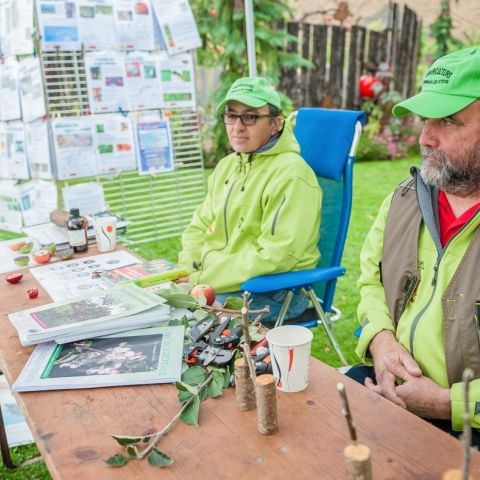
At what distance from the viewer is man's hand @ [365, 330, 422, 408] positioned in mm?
1626

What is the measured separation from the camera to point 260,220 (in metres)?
2.64

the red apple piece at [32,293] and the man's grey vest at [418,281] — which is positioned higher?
the man's grey vest at [418,281]

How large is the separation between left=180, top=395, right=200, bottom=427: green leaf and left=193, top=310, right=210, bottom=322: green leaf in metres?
0.40

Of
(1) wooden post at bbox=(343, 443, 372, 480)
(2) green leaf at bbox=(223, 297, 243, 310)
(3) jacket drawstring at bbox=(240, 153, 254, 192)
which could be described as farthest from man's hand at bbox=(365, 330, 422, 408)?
(3) jacket drawstring at bbox=(240, 153, 254, 192)

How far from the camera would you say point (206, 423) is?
4.07ft

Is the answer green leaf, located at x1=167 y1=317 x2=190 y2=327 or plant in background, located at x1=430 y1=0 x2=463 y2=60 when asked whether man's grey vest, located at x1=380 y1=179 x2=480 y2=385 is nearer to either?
green leaf, located at x1=167 y1=317 x2=190 y2=327

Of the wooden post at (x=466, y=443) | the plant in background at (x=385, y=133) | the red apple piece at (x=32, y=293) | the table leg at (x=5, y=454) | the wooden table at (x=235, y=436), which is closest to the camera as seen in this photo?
the wooden post at (x=466, y=443)

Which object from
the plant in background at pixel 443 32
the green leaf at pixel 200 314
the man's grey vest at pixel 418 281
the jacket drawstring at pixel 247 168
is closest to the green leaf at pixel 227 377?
the green leaf at pixel 200 314

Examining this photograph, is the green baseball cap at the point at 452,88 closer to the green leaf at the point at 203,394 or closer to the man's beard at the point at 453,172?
the man's beard at the point at 453,172

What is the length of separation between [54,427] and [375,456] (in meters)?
0.70

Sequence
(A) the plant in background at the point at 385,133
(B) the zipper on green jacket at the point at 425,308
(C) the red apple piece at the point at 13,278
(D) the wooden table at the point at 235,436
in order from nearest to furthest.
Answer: (D) the wooden table at the point at 235,436
(B) the zipper on green jacket at the point at 425,308
(C) the red apple piece at the point at 13,278
(A) the plant in background at the point at 385,133

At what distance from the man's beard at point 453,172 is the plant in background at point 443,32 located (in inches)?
327

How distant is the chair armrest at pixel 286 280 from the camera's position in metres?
2.18

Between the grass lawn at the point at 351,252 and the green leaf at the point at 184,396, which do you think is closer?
the green leaf at the point at 184,396
